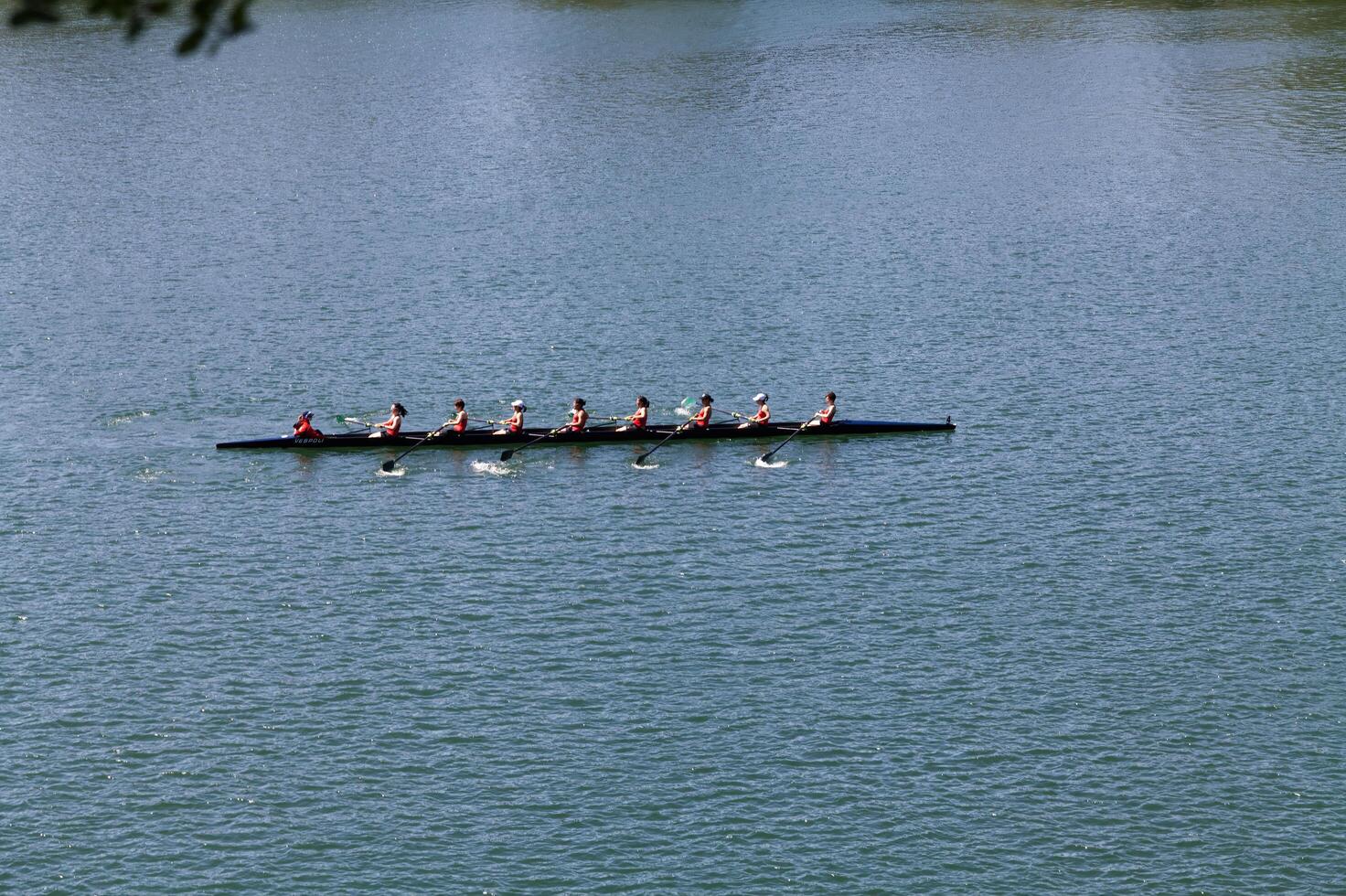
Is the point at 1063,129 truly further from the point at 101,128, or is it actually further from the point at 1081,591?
the point at 1081,591

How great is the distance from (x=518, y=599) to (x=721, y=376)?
20.2 metres

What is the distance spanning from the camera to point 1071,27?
129 meters

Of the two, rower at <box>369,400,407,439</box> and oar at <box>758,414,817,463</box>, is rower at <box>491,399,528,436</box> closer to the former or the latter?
rower at <box>369,400,407,439</box>

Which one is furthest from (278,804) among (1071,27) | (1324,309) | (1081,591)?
(1071,27)

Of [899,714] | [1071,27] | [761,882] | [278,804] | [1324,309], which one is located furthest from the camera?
[1071,27]

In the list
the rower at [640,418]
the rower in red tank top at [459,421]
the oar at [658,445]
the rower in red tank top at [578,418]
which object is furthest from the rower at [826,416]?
the rower in red tank top at [459,421]

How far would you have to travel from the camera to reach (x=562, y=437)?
58.6 m

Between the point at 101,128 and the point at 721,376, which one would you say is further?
the point at 101,128

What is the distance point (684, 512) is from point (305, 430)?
39.7ft

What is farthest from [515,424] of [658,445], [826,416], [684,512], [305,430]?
[826,416]

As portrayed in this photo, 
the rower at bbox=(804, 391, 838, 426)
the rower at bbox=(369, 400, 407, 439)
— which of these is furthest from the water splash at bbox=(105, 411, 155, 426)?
the rower at bbox=(804, 391, 838, 426)

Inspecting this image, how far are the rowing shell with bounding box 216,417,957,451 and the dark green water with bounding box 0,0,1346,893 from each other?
69cm

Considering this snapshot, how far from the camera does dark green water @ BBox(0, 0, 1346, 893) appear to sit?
3819 cm

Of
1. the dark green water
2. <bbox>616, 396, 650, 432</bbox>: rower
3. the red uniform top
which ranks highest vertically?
the red uniform top
